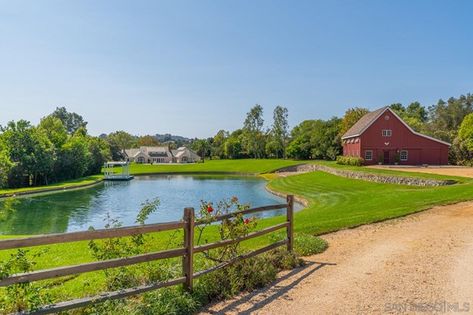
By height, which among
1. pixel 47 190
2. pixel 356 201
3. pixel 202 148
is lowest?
pixel 47 190

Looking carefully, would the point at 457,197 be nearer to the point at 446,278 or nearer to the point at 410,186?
the point at 410,186

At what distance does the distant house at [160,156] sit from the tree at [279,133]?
23.5 metres

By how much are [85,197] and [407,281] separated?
28.2 m

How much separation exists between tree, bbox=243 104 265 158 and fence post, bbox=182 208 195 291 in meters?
80.8

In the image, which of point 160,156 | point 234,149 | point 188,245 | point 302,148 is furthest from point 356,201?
point 160,156

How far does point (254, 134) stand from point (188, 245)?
8260 centimetres

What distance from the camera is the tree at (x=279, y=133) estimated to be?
278ft

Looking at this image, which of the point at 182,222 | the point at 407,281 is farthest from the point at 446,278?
the point at 182,222

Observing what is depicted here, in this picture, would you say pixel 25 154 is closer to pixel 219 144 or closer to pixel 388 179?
pixel 388 179

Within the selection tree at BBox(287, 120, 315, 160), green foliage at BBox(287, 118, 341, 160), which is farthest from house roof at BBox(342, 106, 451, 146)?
tree at BBox(287, 120, 315, 160)

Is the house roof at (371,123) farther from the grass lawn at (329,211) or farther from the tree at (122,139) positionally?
the tree at (122,139)

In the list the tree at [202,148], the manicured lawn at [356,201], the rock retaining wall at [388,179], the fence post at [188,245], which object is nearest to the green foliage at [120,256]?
the fence post at [188,245]

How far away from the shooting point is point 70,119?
130000 mm

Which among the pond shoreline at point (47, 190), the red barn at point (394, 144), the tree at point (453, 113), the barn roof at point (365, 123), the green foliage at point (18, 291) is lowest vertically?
the pond shoreline at point (47, 190)
